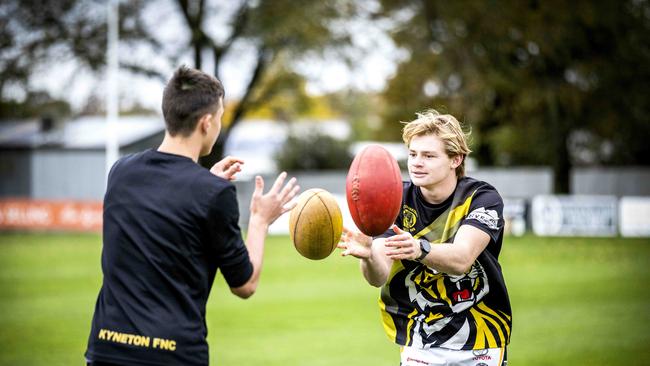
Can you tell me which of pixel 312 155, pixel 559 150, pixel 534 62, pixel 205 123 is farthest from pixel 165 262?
pixel 312 155

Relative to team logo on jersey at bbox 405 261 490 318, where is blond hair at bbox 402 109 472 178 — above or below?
above

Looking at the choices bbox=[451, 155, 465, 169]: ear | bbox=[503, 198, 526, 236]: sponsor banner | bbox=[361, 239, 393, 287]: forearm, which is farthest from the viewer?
bbox=[503, 198, 526, 236]: sponsor banner

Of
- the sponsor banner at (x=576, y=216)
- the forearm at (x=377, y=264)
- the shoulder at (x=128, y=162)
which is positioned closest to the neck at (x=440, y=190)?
the forearm at (x=377, y=264)

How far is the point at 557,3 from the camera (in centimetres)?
3180

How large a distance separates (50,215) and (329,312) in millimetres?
21333

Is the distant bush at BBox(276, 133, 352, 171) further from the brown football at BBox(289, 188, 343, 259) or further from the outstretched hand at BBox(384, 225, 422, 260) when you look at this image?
the outstretched hand at BBox(384, 225, 422, 260)

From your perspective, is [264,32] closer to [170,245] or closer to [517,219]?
[517,219]

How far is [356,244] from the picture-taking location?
485 centimetres

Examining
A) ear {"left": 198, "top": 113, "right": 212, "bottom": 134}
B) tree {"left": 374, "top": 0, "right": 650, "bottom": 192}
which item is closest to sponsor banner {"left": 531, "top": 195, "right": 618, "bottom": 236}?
tree {"left": 374, "top": 0, "right": 650, "bottom": 192}

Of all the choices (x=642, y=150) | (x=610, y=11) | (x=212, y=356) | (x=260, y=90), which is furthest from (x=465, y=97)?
(x=212, y=356)

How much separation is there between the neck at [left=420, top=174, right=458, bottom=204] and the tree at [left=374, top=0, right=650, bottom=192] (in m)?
26.6

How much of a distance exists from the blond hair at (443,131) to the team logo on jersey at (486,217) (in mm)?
392

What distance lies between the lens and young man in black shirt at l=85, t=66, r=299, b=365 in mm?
3816

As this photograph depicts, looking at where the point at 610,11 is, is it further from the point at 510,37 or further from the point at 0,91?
the point at 0,91
